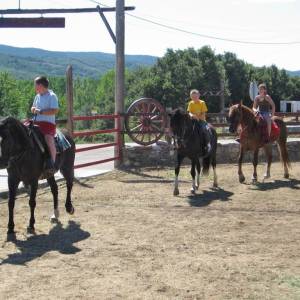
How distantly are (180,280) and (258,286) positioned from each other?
0.72 meters

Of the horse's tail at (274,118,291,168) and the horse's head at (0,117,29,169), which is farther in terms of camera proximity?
the horse's tail at (274,118,291,168)

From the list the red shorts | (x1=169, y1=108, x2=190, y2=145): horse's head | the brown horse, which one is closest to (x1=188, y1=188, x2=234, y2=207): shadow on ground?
Result: (x1=169, y1=108, x2=190, y2=145): horse's head

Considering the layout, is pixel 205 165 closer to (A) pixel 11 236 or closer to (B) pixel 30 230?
(B) pixel 30 230

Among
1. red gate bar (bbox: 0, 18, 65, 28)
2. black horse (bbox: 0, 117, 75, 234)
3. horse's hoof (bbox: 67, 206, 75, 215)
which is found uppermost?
red gate bar (bbox: 0, 18, 65, 28)

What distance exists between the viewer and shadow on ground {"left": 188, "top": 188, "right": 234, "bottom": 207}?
966cm

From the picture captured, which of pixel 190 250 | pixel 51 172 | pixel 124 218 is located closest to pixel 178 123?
pixel 124 218

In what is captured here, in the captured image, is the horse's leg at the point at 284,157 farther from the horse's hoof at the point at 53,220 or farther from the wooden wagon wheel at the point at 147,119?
the horse's hoof at the point at 53,220

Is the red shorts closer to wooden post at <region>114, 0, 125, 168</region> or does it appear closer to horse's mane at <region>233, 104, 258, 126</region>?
horse's mane at <region>233, 104, 258, 126</region>

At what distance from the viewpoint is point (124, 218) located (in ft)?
27.3

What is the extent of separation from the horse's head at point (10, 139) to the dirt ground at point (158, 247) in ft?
3.54

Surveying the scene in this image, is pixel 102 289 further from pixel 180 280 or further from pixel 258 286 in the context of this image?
pixel 258 286

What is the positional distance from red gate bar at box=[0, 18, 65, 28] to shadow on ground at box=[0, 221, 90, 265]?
30.4 ft

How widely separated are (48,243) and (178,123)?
4133mm

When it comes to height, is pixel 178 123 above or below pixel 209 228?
above
